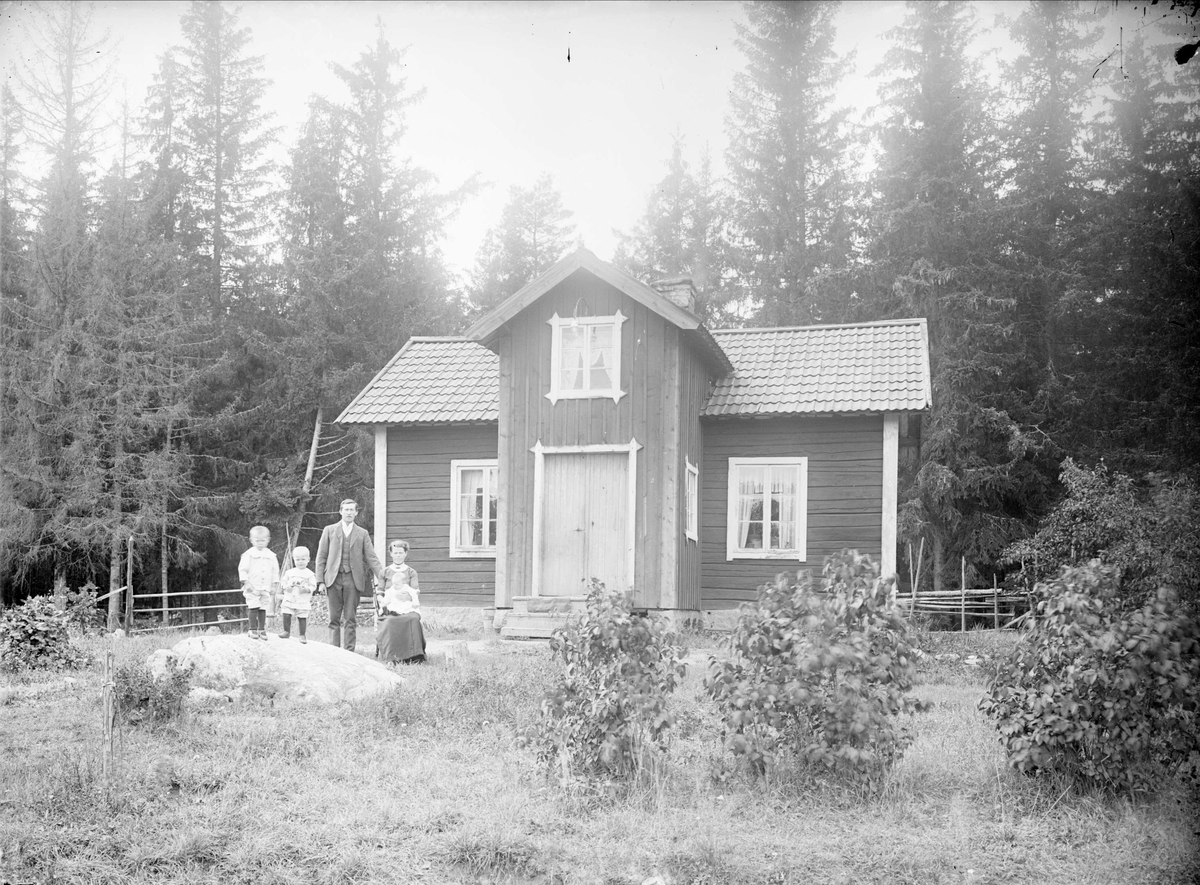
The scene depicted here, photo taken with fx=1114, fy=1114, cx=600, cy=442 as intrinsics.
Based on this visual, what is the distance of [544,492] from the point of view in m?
16.4

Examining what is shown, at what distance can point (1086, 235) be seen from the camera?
26266 millimetres

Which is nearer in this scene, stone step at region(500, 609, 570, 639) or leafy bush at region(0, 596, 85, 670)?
leafy bush at region(0, 596, 85, 670)

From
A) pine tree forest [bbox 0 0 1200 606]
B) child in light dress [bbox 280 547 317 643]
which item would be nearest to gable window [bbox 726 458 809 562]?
pine tree forest [bbox 0 0 1200 606]

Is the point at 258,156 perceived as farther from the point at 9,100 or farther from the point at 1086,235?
the point at 1086,235

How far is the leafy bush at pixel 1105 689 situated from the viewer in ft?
20.2

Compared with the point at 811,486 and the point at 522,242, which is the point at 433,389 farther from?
the point at 522,242

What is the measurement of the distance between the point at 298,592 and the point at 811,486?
28.0 ft

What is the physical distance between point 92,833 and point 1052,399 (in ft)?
77.6

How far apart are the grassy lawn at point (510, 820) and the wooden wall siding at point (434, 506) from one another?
34.5 ft

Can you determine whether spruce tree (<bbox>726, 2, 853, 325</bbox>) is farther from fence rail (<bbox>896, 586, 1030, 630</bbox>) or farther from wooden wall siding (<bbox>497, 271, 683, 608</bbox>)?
Result: wooden wall siding (<bbox>497, 271, 683, 608</bbox>)

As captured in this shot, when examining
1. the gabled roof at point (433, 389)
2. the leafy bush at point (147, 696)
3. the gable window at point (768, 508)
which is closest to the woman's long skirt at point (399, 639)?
the leafy bush at point (147, 696)

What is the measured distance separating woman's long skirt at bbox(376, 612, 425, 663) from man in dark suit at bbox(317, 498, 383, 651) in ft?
1.79

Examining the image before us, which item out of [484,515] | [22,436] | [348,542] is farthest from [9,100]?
[348,542]

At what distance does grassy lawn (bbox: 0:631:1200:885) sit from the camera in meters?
5.70
